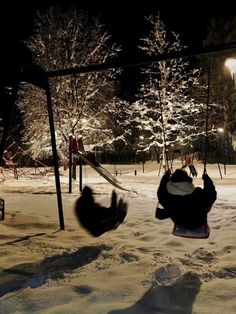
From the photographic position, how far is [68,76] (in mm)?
24766

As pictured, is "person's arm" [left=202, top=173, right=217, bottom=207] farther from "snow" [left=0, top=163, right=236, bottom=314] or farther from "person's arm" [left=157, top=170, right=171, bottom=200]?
"snow" [left=0, top=163, right=236, bottom=314]

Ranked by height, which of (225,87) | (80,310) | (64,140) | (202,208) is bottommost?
(80,310)

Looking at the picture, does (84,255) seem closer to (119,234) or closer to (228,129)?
(119,234)

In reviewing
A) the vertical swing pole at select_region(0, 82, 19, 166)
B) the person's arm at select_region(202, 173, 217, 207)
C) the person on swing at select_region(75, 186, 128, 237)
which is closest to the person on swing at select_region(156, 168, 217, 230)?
the person's arm at select_region(202, 173, 217, 207)

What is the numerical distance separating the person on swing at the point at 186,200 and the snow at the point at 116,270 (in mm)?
618

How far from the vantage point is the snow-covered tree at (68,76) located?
23.9 m

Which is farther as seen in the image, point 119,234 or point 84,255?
point 119,234

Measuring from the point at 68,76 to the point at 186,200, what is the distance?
20.4m

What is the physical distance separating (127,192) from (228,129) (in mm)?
23584

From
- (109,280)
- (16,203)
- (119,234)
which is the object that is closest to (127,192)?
(16,203)

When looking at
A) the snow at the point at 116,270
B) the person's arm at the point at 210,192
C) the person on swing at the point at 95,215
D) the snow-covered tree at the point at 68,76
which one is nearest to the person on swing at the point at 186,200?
the person's arm at the point at 210,192

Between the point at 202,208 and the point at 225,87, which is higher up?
the point at 225,87

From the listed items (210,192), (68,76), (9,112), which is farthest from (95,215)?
(68,76)

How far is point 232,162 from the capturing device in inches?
1476
